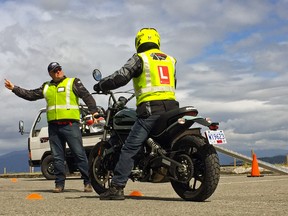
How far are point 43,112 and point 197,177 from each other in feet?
36.6

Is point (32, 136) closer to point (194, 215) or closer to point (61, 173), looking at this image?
point (61, 173)

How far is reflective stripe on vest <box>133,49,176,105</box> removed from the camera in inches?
257

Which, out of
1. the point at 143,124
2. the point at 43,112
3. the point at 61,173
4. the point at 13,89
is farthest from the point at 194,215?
the point at 43,112

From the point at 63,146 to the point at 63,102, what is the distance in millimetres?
761

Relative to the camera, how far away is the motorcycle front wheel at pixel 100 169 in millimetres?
7332

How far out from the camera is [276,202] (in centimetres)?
606

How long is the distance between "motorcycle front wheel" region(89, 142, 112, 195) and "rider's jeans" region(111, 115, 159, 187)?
0.60 metres

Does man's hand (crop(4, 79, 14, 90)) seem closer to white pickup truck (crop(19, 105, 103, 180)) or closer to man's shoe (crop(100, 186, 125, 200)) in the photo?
man's shoe (crop(100, 186, 125, 200))

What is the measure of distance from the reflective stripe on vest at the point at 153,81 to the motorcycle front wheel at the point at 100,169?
1.07m

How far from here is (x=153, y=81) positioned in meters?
6.54

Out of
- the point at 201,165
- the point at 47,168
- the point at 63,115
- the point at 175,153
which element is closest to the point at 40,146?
the point at 47,168

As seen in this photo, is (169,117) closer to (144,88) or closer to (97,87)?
(144,88)

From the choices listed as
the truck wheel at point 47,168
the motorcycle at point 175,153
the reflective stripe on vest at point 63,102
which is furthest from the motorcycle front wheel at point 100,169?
the truck wheel at point 47,168

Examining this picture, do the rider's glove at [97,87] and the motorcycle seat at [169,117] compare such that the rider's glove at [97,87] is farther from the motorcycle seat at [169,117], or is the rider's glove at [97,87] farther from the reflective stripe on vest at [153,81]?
the motorcycle seat at [169,117]
